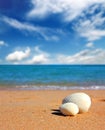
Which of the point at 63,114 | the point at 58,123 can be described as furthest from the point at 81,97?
the point at 58,123

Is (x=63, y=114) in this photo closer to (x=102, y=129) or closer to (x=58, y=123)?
(x=58, y=123)

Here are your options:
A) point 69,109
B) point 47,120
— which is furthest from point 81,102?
point 47,120

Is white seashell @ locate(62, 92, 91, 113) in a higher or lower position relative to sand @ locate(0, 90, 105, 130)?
higher

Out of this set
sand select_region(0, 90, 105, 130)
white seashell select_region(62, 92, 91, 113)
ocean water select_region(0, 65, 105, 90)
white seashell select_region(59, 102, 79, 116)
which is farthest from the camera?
ocean water select_region(0, 65, 105, 90)

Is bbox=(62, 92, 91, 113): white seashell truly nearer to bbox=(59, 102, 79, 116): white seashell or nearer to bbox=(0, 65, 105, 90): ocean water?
bbox=(59, 102, 79, 116): white seashell

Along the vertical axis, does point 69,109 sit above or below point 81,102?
below

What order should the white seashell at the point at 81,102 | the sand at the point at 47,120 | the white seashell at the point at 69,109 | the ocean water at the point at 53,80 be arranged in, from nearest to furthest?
the sand at the point at 47,120, the white seashell at the point at 69,109, the white seashell at the point at 81,102, the ocean water at the point at 53,80

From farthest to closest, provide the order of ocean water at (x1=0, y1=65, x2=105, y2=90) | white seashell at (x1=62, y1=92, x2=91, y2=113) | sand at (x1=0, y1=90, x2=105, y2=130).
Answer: ocean water at (x1=0, y1=65, x2=105, y2=90), white seashell at (x1=62, y1=92, x2=91, y2=113), sand at (x1=0, y1=90, x2=105, y2=130)

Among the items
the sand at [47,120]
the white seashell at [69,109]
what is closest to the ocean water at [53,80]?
the sand at [47,120]

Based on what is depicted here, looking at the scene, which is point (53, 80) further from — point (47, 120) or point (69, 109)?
point (47, 120)

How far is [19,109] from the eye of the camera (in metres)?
9.32

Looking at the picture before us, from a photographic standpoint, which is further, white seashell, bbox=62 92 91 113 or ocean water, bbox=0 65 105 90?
ocean water, bbox=0 65 105 90

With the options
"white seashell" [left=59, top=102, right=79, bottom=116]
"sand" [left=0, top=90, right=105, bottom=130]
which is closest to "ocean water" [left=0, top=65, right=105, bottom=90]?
"sand" [left=0, top=90, right=105, bottom=130]

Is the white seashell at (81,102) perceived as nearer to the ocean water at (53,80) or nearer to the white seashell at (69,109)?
the white seashell at (69,109)
